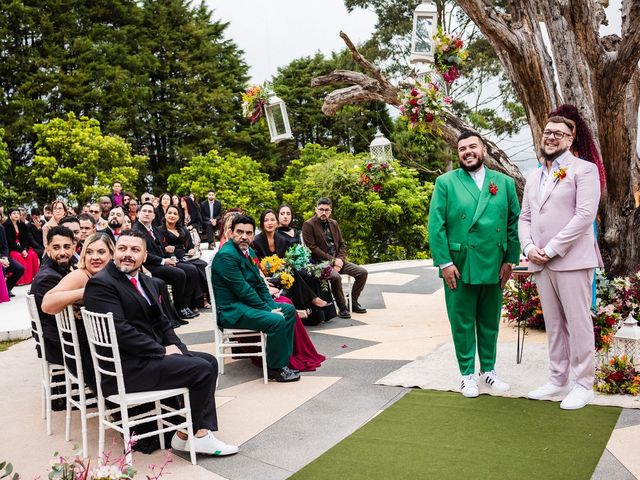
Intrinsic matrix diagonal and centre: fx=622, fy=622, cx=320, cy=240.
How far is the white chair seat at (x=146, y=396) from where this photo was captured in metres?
3.76

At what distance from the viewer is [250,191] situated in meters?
24.0

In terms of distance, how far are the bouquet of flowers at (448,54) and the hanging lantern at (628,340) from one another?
134 inches

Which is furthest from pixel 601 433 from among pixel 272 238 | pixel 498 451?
pixel 272 238

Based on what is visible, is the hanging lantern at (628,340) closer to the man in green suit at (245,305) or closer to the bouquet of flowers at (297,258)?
the man in green suit at (245,305)

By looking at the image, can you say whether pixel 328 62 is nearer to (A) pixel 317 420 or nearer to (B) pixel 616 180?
(B) pixel 616 180

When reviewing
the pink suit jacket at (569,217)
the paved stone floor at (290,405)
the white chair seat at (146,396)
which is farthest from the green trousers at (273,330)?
the pink suit jacket at (569,217)

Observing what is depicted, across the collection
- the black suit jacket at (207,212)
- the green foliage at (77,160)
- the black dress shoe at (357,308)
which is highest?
the green foliage at (77,160)

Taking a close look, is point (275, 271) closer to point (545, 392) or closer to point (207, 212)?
point (545, 392)

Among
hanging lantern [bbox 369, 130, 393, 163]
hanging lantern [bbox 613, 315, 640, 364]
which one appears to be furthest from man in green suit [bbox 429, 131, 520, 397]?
hanging lantern [bbox 369, 130, 393, 163]

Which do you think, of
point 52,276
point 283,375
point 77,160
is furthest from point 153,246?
point 77,160

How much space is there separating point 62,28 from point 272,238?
78.8ft

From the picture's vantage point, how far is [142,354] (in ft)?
12.6

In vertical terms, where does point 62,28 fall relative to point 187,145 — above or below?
above

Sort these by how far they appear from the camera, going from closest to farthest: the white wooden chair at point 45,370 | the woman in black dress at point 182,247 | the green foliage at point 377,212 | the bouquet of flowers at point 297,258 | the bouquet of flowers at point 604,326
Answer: the white wooden chair at point 45,370, the bouquet of flowers at point 604,326, the bouquet of flowers at point 297,258, the woman in black dress at point 182,247, the green foliage at point 377,212
